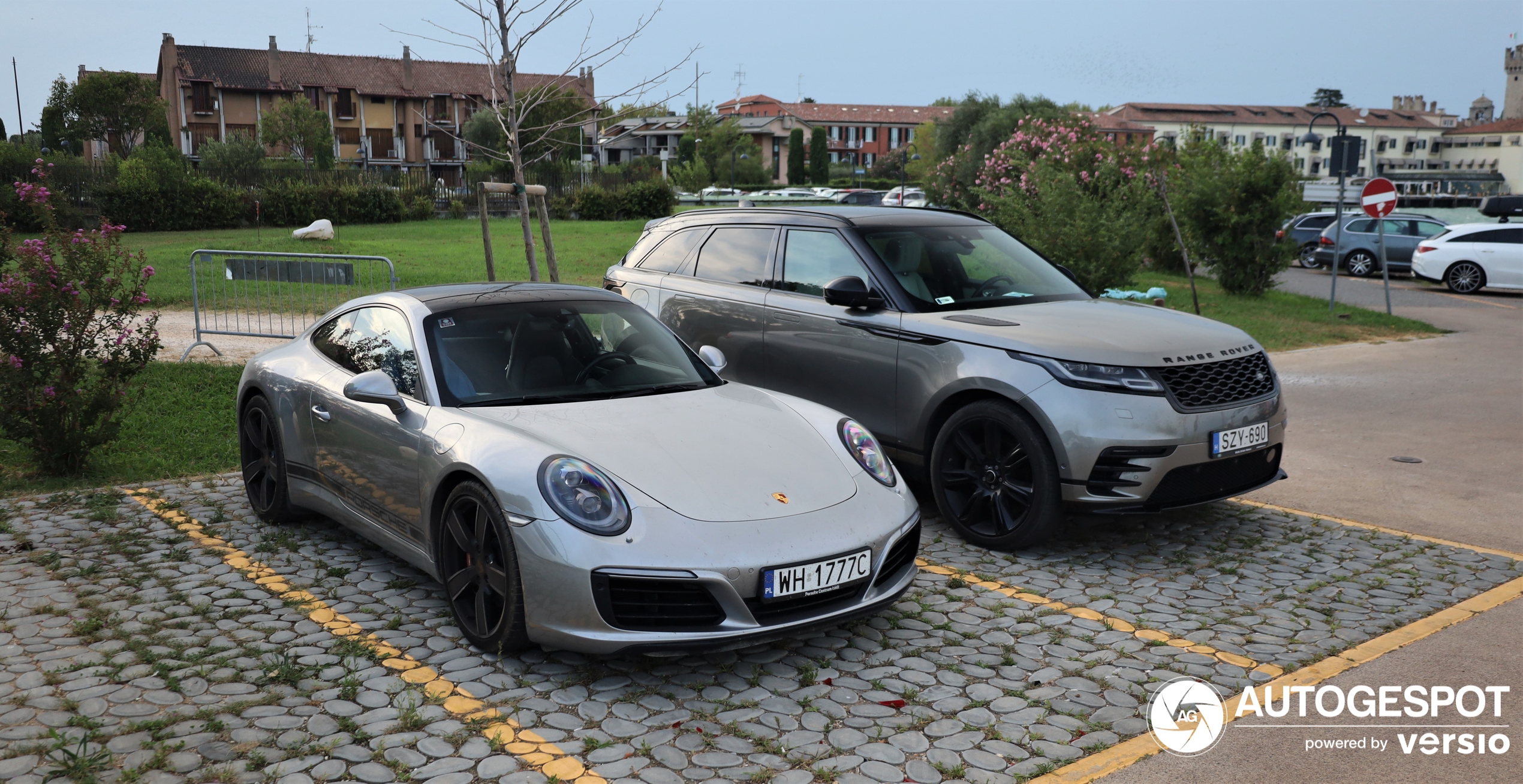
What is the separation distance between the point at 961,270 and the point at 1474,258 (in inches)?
878

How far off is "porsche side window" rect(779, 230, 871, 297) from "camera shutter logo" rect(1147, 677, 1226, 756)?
3129mm

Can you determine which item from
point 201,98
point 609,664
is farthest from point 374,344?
point 201,98

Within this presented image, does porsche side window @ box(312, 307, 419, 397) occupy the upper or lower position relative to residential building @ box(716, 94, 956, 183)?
lower

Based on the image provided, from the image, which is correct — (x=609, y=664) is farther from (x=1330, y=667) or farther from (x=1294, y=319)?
(x=1294, y=319)

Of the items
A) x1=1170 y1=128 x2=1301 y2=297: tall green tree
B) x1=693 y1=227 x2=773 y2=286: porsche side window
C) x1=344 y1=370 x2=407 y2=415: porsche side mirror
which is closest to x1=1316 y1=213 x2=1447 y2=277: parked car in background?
x1=1170 y1=128 x2=1301 y2=297: tall green tree

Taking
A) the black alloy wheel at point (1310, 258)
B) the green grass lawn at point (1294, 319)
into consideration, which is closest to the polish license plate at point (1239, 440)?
the green grass lawn at point (1294, 319)

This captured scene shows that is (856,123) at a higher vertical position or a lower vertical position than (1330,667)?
higher

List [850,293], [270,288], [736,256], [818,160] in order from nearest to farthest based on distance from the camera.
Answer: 1. [850,293]
2. [736,256]
3. [270,288]
4. [818,160]

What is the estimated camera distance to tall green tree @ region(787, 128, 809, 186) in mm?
93250

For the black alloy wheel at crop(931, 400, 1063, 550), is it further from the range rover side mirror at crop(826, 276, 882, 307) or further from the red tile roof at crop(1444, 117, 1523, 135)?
the red tile roof at crop(1444, 117, 1523, 135)

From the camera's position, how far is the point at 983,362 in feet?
18.7

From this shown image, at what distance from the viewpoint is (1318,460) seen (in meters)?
8.12

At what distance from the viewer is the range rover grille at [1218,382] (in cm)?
543

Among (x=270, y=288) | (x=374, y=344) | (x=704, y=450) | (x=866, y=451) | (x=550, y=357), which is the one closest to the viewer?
(x=704, y=450)
